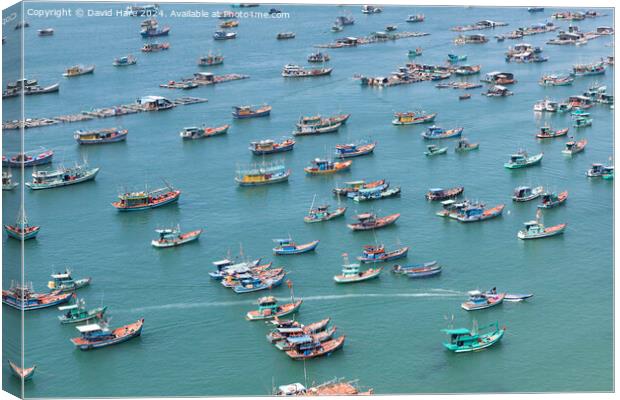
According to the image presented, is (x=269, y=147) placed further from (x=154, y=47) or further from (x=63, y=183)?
(x=63, y=183)

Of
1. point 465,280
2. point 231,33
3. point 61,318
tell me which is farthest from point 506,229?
point 61,318

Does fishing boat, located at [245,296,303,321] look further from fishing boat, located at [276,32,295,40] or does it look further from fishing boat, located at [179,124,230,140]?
fishing boat, located at [276,32,295,40]

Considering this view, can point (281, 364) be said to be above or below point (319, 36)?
below

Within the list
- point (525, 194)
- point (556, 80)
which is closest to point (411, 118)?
point (556, 80)

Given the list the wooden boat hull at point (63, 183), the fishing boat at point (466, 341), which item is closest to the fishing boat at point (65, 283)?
the wooden boat hull at point (63, 183)

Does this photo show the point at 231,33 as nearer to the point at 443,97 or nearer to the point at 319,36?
the point at 319,36

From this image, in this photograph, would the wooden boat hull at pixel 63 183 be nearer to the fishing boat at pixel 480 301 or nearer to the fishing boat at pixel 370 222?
the fishing boat at pixel 370 222

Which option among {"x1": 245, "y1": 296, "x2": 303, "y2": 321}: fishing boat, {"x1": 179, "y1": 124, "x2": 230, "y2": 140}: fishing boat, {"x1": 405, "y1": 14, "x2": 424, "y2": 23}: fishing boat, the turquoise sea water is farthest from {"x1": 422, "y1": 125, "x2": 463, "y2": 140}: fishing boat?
{"x1": 245, "y1": 296, "x2": 303, "y2": 321}: fishing boat
